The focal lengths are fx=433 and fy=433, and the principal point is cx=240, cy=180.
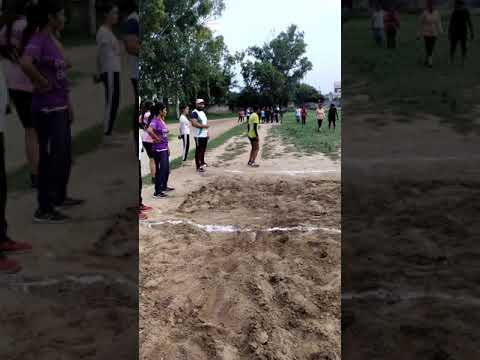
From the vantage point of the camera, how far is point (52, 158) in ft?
7.76

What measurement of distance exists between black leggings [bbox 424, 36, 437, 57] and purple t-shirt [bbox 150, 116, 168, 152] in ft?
13.8

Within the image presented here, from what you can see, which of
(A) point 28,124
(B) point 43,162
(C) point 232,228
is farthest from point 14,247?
(C) point 232,228

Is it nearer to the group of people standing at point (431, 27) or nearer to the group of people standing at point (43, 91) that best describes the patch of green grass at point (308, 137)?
the group of people standing at point (431, 27)

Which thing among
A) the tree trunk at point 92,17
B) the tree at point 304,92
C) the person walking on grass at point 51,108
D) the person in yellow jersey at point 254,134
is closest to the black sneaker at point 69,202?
the person walking on grass at point 51,108

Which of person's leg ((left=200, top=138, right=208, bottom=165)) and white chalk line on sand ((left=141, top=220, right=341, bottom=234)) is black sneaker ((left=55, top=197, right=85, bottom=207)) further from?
person's leg ((left=200, top=138, right=208, bottom=165))

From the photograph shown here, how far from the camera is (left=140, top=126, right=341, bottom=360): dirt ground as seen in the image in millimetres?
3646

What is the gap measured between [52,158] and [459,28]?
241 centimetres

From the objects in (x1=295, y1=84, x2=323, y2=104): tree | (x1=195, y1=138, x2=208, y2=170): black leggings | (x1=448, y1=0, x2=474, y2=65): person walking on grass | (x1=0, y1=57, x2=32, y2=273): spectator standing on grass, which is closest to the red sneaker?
(x1=0, y1=57, x2=32, y2=273): spectator standing on grass

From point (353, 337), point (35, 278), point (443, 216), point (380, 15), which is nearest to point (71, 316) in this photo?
point (35, 278)

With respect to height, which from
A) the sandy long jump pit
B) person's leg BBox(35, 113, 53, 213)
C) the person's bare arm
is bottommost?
the sandy long jump pit

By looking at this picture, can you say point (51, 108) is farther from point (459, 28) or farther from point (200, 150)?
point (200, 150)

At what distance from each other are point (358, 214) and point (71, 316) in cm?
178

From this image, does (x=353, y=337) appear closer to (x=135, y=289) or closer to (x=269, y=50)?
(x=135, y=289)

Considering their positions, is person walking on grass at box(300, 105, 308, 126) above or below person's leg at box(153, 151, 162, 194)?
above
